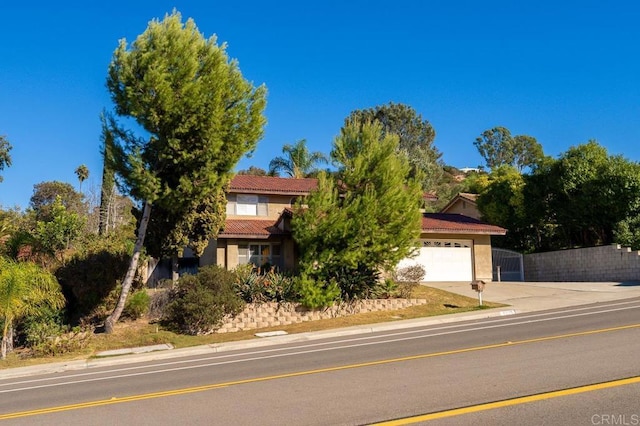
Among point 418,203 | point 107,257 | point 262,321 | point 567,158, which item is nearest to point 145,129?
point 107,257

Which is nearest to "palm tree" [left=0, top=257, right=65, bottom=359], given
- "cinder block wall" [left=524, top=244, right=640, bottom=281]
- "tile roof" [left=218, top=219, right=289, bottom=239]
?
"tile roof" [left=218, top=219, right=289, bottom=239]

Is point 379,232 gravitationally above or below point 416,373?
above

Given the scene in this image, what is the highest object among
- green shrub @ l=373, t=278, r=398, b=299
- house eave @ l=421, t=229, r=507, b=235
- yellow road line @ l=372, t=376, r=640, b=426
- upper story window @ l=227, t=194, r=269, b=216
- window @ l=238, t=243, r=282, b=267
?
upper story window @ l=227, t=194, r=269, b=216

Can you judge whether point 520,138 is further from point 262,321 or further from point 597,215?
point 262,321

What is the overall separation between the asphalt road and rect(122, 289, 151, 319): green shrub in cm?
691

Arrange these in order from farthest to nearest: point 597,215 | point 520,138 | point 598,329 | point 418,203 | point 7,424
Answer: point 520,138 < point 597,215 < point 418,203 < point 598,329 < point 7,424

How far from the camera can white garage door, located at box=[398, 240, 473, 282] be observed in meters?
31.6

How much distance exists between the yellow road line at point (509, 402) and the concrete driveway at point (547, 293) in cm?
1375

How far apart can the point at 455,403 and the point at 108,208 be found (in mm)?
30271

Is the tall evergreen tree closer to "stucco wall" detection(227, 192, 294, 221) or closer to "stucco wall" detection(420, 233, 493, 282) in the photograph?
"stucco wall" detection(227, 192, 294, 221)

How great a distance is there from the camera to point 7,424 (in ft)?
27.2

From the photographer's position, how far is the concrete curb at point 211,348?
16.0 meters

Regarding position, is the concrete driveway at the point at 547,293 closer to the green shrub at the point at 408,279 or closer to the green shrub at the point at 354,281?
the green shrub at the point at 408,279

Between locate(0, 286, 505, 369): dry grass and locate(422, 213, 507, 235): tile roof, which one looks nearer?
locate(0, 286, 505, 369): dry grass
